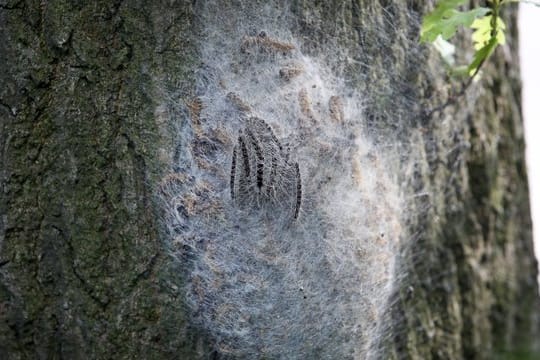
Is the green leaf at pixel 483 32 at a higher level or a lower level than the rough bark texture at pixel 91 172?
higher

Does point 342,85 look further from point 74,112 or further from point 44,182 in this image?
point 44,182

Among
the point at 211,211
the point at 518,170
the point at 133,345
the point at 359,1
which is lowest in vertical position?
the point at 133,345

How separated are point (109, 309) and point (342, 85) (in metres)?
1.14

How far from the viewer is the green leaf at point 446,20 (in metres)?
1.99

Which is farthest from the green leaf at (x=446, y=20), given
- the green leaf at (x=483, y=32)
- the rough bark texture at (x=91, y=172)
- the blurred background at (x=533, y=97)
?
the blurred background at (x=533, y=97)

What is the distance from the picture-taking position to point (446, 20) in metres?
2.02

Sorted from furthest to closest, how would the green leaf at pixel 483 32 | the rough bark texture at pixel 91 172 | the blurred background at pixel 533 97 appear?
1. the blurred background at pixel 533 97
2. the green leaf at pixel 483 32
3. the rough bark texture at pixel 91 172

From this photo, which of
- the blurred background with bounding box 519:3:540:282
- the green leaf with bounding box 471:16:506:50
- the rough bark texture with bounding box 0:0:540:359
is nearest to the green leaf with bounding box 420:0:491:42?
the green leaf with bounding box 471:16:506:50

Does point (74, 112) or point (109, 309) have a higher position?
point (74, 112)

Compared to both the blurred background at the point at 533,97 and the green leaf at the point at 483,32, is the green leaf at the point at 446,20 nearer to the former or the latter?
the green leaf at the point at 483,32

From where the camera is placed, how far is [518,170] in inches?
118

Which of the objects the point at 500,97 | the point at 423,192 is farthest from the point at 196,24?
the point at 500,97

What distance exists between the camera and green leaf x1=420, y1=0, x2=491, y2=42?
1.99 metres

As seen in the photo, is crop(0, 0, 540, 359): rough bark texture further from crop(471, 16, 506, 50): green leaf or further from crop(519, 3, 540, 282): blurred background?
crop(519, 3, 540, 282): blurred background
